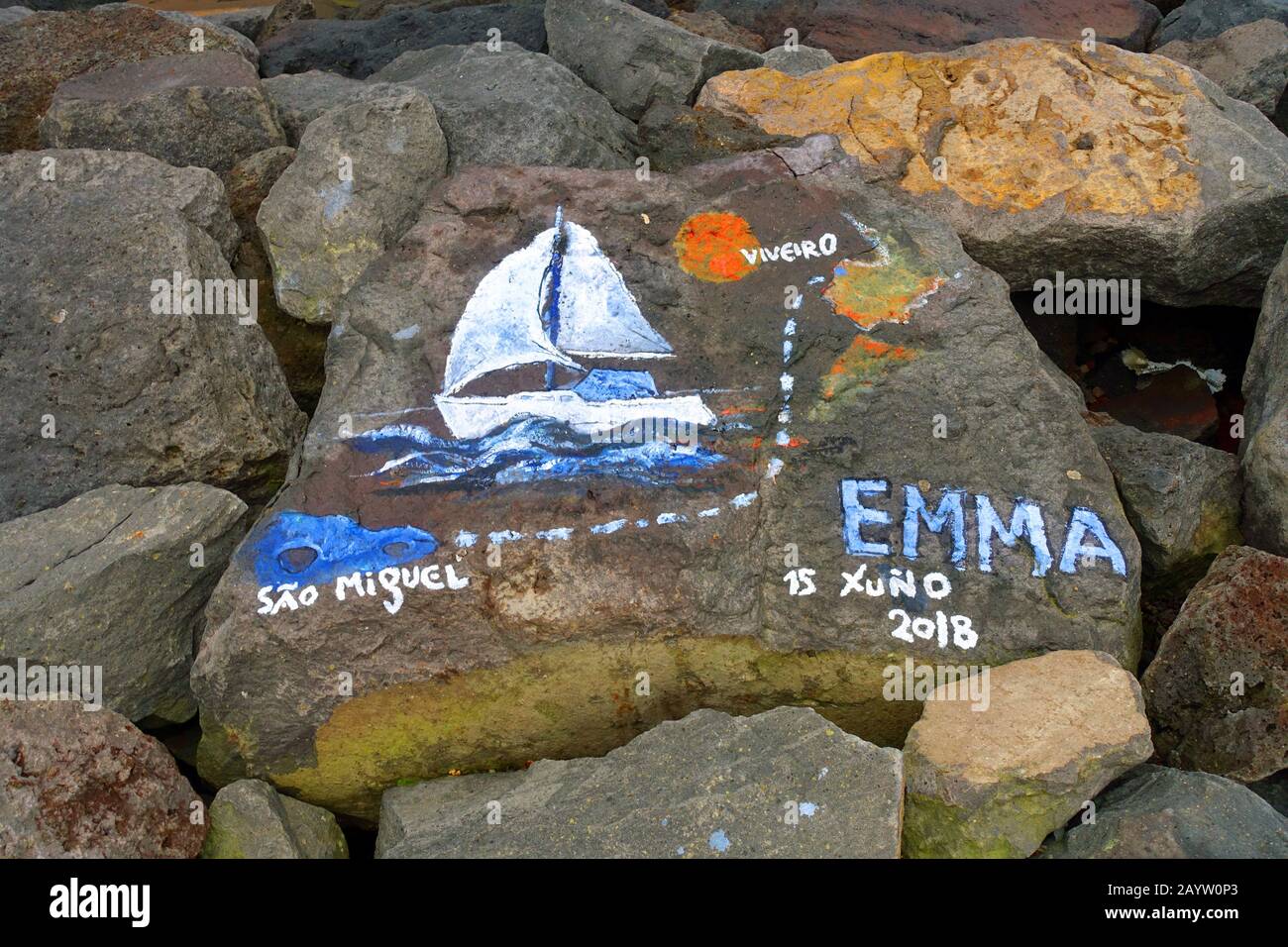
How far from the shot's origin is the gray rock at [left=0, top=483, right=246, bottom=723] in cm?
333

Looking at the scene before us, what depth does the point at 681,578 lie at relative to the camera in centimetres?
330

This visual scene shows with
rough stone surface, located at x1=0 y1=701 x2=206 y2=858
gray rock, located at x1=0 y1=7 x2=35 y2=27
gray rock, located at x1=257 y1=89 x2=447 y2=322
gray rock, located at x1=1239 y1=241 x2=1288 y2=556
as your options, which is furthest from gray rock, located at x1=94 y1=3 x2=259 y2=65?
gray rock, located at x1=1239 y1=241 x2=1288 y2=556

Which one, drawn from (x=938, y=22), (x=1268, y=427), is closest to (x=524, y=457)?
(x=1268, y=427)

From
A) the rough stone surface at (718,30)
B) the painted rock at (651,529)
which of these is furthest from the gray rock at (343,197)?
the rough stone surface at (718,30)

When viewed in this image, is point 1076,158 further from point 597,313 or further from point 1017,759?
point 1017,759

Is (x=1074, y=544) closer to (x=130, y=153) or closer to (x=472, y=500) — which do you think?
(x=472, y=500)

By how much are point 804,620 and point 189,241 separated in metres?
2.23

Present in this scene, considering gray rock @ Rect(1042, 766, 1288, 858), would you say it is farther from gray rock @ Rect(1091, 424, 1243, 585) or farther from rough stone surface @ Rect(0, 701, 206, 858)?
rough stone surface @ Rect(0, 701, 206, 858)

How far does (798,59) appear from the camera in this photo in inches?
218

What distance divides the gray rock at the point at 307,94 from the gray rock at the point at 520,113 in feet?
0.77

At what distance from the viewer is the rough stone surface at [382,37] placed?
250 inches

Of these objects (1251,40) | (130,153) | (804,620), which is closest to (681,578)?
(804,620)

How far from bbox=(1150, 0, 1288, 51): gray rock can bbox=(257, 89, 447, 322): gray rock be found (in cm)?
372

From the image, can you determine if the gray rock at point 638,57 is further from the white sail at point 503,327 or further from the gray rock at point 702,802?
the gray rock at point 702,802
